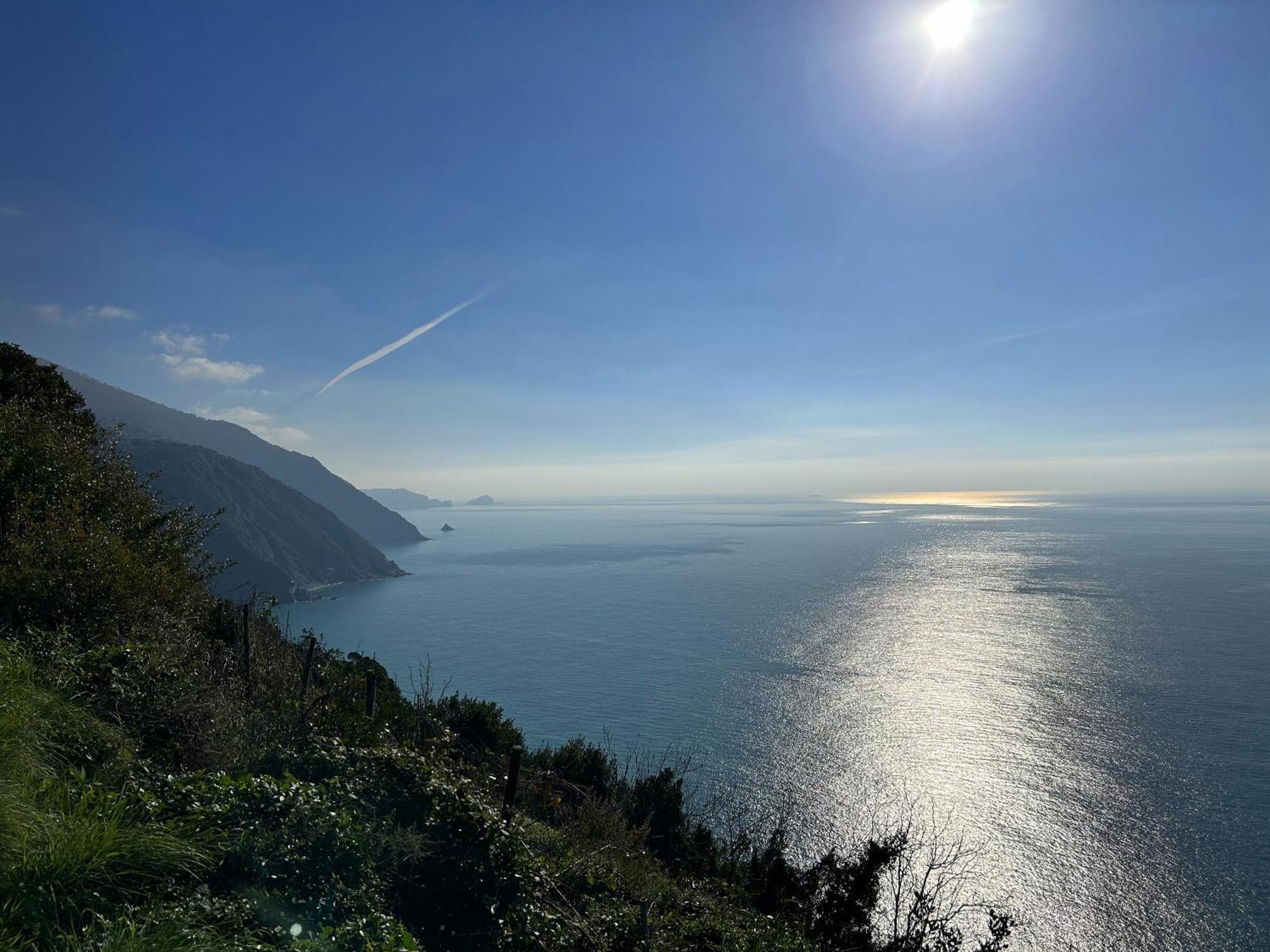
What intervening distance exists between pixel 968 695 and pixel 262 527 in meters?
127

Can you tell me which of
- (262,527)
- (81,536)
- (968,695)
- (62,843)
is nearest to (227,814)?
(62,843)

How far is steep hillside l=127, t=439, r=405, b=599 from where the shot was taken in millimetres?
107312

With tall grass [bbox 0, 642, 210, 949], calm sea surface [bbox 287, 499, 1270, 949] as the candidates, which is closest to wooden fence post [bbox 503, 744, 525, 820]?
tall grass [bbox 0, 642, 210, 949]

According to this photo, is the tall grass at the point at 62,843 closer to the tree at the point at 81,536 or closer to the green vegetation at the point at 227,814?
the green vegetation at the point at 227,814

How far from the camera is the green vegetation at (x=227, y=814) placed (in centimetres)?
411

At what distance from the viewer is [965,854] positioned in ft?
89.7

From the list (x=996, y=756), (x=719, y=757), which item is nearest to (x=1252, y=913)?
(x=996, y=756)

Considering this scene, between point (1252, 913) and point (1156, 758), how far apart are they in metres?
14.6

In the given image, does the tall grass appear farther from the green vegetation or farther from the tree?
the tree

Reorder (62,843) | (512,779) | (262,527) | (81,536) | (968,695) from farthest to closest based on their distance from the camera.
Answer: (262,527)
(968,695)
(81,536)
(512,779)
(62,843)

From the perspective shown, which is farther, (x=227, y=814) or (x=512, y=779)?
(x=512, y=779)

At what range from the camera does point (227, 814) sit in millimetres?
5230

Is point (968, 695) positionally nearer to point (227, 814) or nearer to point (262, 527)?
point (227, 814)

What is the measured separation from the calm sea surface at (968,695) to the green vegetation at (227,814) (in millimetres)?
19359
